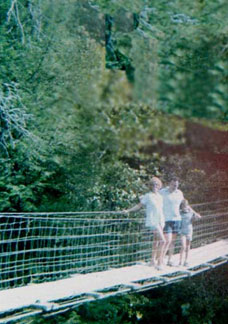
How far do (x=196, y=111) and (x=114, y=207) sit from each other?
338 cm

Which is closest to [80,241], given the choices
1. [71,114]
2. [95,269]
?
[95,269]

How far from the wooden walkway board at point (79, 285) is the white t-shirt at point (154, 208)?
0.67 ft

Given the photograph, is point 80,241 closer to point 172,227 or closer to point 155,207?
point 172,227

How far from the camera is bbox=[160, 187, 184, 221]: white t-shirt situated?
1.99 meters

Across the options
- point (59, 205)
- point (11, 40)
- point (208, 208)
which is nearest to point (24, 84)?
point (11, 40)

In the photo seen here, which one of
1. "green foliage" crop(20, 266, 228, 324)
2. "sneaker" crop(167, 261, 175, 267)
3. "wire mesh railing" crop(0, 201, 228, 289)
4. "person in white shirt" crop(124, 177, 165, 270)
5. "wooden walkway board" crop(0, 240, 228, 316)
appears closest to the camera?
"wooden walkway board" crop(0, 240, 228, 316)

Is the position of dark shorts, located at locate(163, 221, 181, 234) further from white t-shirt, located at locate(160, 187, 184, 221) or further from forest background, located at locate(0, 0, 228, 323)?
forest background, located at locate(0, 0, 228, 323)

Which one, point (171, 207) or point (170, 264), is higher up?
point (171, 207)

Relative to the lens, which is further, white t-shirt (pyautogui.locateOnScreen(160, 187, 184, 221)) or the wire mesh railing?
the wire mesh railing

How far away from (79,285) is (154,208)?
370mm

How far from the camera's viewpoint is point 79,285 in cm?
186

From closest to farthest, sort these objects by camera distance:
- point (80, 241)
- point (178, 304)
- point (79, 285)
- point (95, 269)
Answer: point (79, 285), point (95, 269), point (80, 241), point (178, 304)

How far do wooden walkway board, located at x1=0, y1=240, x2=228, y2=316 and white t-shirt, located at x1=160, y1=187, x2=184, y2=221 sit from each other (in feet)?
0.75

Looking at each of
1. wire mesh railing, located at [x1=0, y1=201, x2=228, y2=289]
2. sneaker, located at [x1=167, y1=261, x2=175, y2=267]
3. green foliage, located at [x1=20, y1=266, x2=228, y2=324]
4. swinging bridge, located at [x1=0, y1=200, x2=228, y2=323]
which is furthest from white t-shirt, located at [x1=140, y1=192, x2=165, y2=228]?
green foliage, located at [x1=20, y1=266, x2=228, y2=324]
